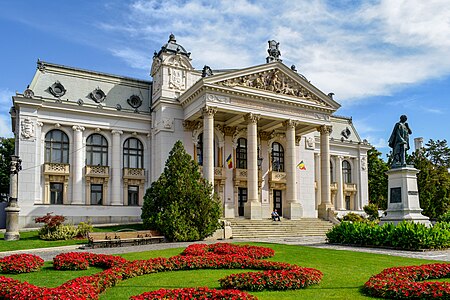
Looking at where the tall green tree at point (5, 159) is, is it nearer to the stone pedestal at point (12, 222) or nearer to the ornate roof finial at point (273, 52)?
the stone pedestal at point (12, 222)

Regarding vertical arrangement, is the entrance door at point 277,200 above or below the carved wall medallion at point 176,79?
below

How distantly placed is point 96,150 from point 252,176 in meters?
15.2

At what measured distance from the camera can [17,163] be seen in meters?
28.6

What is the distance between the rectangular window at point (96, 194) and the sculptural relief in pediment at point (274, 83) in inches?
599

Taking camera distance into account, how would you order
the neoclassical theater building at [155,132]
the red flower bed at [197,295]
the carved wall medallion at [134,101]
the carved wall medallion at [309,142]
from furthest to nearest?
the carved wall medallion at [309,142], the carved wall medallion at [134,101], the neoclassical theater building at [155,132], the red flower bed at [197,295]

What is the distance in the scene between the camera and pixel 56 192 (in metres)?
38.5

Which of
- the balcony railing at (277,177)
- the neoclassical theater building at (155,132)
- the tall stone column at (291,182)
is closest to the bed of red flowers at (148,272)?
the neoclassical theater building at (155,132)

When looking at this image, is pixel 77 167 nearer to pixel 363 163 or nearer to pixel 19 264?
pixel 19 264

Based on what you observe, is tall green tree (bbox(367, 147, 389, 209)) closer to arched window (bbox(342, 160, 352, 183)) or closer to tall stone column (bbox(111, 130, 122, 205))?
arched window (bbox(342, 160, 352, 183))

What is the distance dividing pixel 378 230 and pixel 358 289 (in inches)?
511

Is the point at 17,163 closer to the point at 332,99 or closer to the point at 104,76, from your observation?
the point at 104,76

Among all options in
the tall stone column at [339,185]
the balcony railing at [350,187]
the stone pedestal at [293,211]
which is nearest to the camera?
the stone pedestal at [293,211]

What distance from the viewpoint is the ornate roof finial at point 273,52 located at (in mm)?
43259

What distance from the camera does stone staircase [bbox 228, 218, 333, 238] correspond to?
33.2 m
